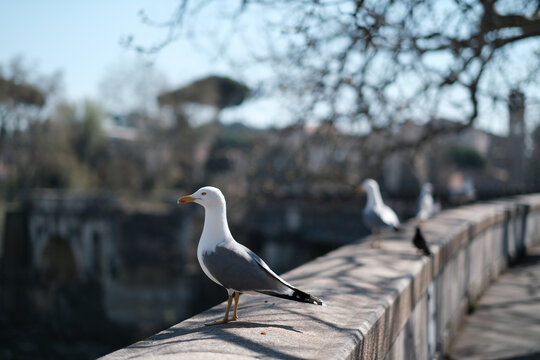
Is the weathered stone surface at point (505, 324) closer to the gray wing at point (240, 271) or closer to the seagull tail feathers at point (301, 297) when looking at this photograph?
the seagull tail feathers at point (301, 297)

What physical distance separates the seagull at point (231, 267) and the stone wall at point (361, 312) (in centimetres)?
17

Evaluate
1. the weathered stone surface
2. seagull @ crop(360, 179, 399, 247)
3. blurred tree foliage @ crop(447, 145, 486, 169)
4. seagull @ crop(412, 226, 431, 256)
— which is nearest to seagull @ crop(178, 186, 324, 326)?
seagull @ crop(412, 226, 431, 256)

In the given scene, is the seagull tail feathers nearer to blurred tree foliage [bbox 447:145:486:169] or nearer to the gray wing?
the gray wing

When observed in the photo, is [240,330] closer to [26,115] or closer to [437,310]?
[437,310]

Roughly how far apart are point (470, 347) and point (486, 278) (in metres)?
2.44

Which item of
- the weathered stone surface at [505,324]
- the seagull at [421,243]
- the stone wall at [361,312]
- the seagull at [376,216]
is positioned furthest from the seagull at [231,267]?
the seagull at [376,216]

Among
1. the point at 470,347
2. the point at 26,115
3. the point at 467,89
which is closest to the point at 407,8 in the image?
the point at 467,89

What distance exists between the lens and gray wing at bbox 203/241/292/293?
2.58 metres

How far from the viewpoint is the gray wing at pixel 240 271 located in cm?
258

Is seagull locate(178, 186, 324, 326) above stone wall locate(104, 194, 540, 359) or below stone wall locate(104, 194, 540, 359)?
above

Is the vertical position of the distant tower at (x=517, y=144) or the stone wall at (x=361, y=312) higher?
the distant tower at (x=517, y=144)

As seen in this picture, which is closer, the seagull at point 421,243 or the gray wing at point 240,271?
the gray wing at point 240,271

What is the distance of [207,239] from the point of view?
9.09 feet

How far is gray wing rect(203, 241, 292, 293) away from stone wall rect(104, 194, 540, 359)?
0.20 m
